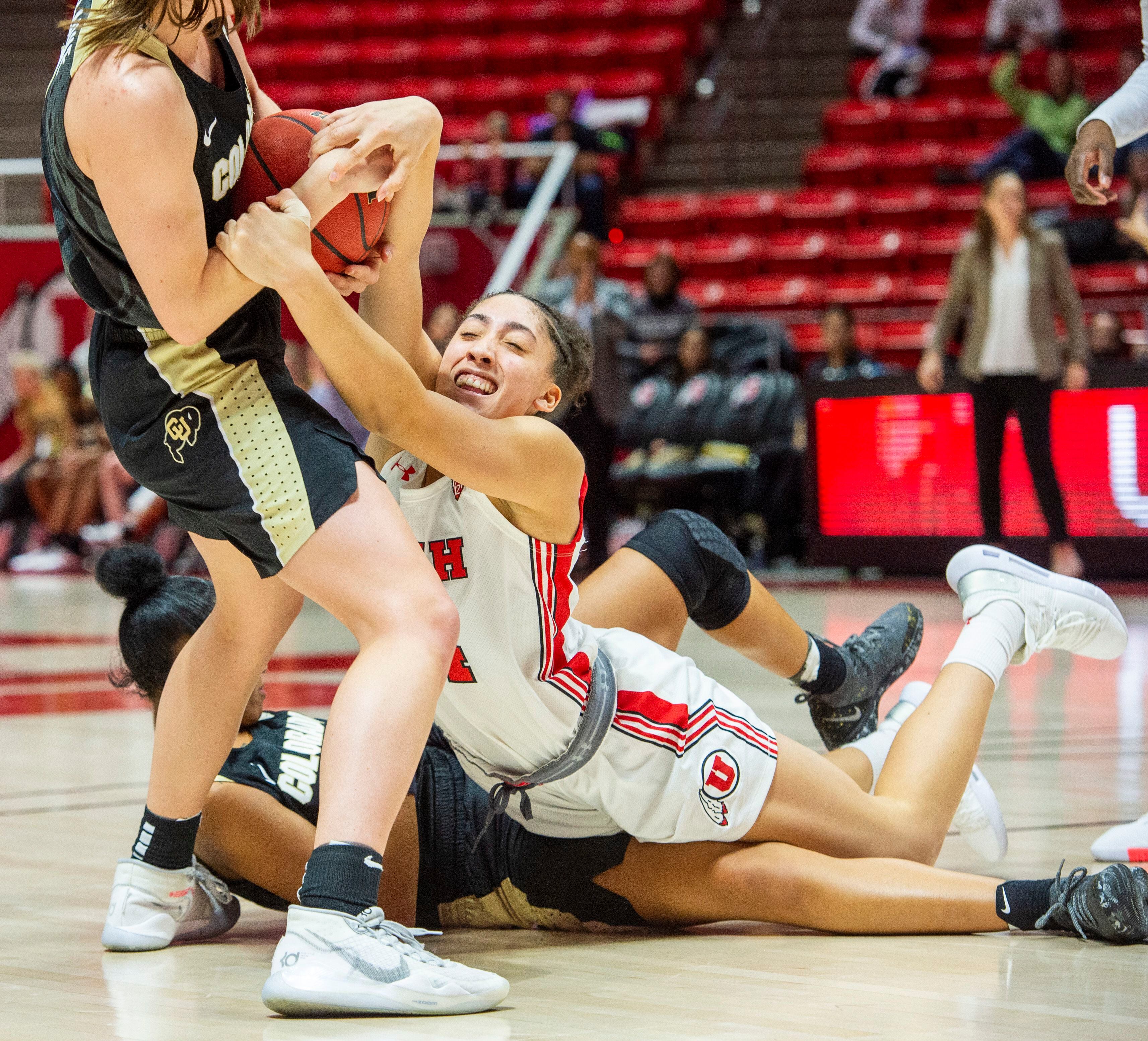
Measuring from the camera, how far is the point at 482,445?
2.37 m

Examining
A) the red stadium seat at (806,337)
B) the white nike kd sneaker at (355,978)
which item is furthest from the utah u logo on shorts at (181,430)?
the red stadium seat at (806,337)

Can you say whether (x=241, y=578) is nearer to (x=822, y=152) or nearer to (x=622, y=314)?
(x=622, y=314)

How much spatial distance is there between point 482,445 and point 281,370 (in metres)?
0.32

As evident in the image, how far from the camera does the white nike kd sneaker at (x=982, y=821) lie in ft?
9.61

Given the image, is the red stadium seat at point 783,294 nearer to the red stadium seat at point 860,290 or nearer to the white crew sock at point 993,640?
the red stadium seat at point 860,290

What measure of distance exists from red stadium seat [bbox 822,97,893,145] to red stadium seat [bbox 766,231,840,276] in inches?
50.5

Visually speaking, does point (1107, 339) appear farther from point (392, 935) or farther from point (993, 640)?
point (392, 935)

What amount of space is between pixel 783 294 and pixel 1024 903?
10.5 m

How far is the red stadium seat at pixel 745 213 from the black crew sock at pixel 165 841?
Result: 38.3ft

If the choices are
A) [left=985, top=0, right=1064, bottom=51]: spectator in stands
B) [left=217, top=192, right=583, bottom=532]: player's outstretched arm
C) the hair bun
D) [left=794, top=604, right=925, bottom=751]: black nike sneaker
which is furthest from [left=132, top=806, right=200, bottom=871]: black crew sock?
[left=985, top=0, right=1064, bottom=51]: spectator in stands

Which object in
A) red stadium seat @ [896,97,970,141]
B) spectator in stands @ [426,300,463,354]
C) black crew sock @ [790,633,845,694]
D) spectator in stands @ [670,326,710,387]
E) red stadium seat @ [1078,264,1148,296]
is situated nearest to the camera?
black crew sock @ [790,633,845,694]

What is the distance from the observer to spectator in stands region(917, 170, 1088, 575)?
8180 millimetres

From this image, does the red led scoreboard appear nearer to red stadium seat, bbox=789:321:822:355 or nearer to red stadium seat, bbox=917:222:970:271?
red stadium seat, bbox=789:321:822:355

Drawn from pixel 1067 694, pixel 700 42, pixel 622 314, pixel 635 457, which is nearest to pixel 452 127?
pixel 700 42
